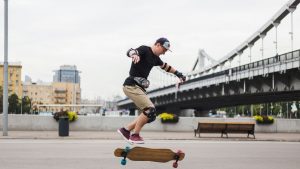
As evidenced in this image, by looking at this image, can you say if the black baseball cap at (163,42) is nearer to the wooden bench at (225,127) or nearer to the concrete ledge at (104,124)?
the wooden bench at (225,127)

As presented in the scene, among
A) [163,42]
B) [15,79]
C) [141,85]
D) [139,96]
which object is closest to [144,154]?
[139,96]

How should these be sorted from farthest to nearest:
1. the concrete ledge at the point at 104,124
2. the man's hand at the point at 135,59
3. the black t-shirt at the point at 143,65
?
the concrete ledge at the point at 104,124 → the black t-shirt at the point at 143,65 → the man's hand at the point at 135,59

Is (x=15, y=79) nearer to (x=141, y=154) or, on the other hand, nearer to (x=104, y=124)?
(x=104, y=124)

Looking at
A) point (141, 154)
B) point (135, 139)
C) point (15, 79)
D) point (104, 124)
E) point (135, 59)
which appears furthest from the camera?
point (15, 79)

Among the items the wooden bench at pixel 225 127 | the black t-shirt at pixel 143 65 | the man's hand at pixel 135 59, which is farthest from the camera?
the wooden bench at pixel 225 127

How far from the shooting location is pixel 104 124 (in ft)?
89.7

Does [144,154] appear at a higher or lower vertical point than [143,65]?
lower

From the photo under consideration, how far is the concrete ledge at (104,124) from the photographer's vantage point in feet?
86.2

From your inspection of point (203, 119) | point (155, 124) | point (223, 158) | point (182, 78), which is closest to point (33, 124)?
point (155, 124)

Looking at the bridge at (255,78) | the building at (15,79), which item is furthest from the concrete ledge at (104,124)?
the building at (15,79)

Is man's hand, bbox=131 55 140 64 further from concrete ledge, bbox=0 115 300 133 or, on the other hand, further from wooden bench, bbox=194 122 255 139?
concrete ledge, bbox=0 115 300 133

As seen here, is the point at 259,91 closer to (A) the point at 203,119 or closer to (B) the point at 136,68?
(A) the point at 203,119

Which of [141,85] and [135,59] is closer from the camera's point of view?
[135,59]

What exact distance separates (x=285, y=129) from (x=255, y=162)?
19.9 meters
